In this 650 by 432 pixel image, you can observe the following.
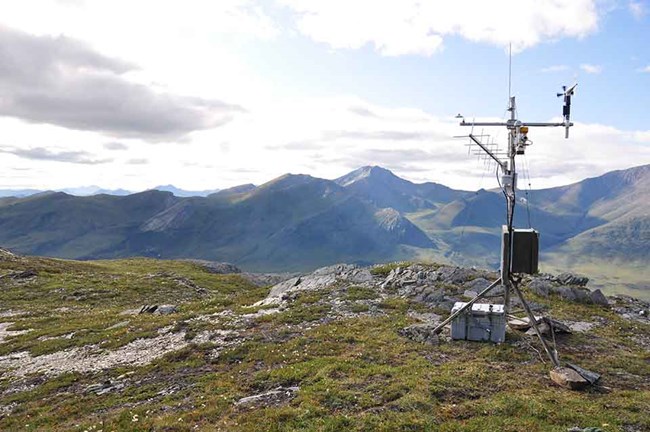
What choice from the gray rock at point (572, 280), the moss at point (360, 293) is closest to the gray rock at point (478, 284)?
the moss at point (360, 293)

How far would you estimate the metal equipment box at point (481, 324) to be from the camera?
27.2 metres

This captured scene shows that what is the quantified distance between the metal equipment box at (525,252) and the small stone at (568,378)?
548cm

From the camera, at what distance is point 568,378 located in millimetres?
21062

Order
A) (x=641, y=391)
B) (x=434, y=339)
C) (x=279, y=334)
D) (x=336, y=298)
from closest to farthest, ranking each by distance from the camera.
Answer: (x=641, y=391)
(x=434, y=339)
(x=279, y=334)
(x=336, y=298)

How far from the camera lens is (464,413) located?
61.0 feet

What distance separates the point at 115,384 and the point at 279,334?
433 inches

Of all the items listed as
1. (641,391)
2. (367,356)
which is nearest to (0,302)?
(367,356)

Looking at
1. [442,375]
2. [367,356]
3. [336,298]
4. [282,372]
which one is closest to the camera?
[442,375]

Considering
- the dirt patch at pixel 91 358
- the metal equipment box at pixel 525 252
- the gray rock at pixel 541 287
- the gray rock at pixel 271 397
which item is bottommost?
the dirt patch at pixel 91 358

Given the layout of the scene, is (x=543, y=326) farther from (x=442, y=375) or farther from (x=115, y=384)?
(x=115, y=384)

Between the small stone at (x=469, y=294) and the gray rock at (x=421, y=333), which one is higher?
the small stone at (x=469, y=294)

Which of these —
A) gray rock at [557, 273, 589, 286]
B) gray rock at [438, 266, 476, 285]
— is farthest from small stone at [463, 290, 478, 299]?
gray rock at [557, 273, 589, 286]

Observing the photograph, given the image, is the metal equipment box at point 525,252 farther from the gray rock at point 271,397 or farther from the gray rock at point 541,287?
the gray rock at point 541,287

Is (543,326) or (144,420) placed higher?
(543,326)
